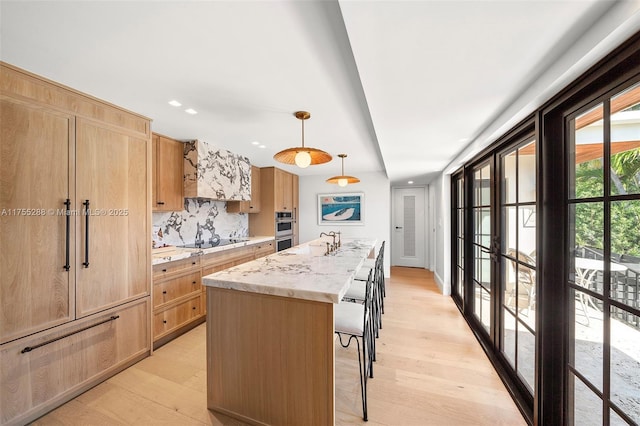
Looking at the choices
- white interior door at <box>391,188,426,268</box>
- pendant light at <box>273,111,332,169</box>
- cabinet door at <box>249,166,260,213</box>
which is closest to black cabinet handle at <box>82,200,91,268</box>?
pendant light at <box>273,111,332,169</box>

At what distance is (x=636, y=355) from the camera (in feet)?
3.06

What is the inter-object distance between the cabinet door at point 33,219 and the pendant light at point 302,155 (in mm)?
1489

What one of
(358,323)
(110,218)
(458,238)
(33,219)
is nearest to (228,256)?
(110,218)

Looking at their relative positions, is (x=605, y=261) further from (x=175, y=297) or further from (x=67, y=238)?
(x=175, y=297)

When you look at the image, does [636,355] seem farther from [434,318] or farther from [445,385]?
[434,318]

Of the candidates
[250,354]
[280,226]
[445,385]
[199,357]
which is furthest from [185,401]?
[280,226]

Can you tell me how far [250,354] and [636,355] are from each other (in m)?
1.76

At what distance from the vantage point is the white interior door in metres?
6.15

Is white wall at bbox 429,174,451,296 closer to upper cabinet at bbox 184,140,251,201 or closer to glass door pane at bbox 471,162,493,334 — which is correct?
glass door pane at bbox 471,162,493,334

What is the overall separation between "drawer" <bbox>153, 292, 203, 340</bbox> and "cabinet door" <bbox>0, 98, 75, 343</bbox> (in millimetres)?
812

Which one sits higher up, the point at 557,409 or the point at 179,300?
the point at 179,300

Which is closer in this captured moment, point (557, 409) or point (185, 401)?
point (557, 409)

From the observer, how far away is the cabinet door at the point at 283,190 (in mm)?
A: 4840

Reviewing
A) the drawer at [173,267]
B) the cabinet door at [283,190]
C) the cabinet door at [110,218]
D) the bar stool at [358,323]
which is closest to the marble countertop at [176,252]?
the drawer at [173,267]
